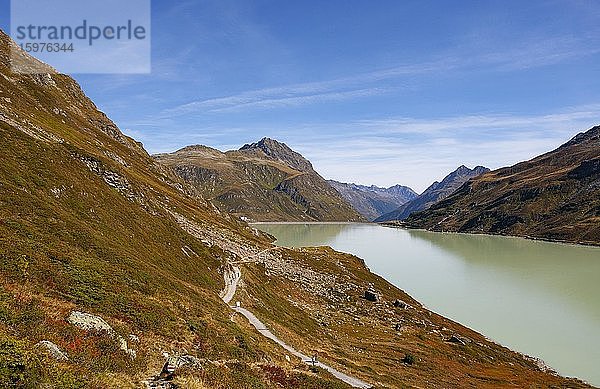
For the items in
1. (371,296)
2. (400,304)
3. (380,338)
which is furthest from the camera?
(371,296)

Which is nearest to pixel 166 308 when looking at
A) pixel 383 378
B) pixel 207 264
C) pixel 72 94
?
pixel 383 378

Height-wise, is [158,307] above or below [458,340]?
above

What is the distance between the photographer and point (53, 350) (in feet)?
55.1

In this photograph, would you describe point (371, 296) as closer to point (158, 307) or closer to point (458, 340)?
point (458, 340)

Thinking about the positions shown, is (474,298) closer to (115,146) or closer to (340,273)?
(340,273)

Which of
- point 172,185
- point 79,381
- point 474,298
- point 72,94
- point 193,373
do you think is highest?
point 72,94

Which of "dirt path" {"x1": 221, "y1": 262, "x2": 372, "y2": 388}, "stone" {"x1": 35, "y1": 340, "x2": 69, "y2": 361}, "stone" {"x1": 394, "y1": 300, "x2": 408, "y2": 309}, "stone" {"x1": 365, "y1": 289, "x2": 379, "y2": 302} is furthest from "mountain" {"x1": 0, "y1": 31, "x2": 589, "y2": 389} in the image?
"stone" {"x1": 365, "y1": 289, "x2": 379, "y2": 302}

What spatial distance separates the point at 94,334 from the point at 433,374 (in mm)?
46165

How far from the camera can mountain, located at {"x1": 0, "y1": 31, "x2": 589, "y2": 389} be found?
19.3m

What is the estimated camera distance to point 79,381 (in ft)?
49.4

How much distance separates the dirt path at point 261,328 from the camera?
114 ft

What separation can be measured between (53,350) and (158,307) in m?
13.7

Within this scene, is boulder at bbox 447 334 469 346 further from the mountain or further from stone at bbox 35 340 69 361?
stone at bbox 35 340 69 361

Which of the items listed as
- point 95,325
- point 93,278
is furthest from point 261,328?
point 95,325
